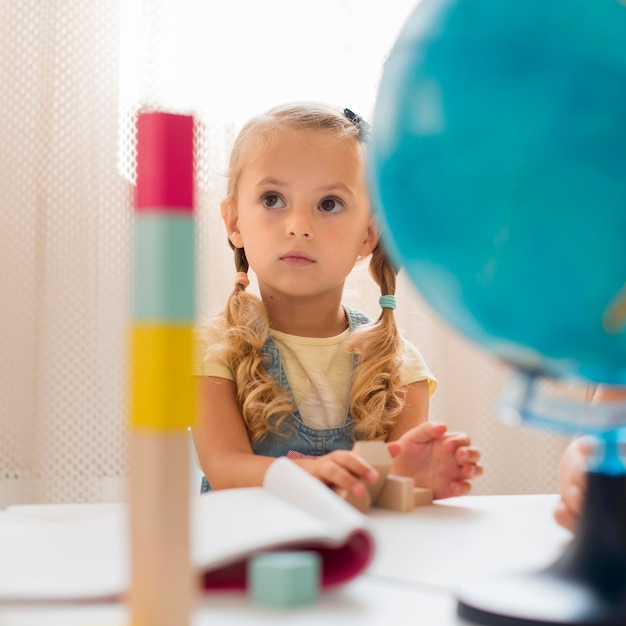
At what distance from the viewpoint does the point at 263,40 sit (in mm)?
1873

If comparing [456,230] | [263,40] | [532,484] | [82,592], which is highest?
[263,40]

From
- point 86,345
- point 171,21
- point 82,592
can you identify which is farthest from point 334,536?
point 171,21

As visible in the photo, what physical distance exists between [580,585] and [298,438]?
78 centimetres

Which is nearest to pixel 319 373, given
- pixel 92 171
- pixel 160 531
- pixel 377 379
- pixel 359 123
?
pixel 377 379

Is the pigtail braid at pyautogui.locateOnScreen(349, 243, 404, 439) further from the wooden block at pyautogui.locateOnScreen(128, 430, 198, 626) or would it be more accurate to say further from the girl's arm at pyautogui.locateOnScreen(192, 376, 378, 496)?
the wooden block at pyautogui.locateOnScreen(128, 430, 198, 626)

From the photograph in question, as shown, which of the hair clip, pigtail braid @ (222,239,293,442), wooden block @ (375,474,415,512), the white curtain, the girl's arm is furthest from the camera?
the white curtain

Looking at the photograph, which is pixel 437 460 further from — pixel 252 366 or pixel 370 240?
pixel 370 240

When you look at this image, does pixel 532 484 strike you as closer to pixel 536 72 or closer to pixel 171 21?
pixel 171 21

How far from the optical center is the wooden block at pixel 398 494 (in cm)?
72

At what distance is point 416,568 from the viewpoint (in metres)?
0.50

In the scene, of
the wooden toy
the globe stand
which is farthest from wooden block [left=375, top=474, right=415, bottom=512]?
the globe stand

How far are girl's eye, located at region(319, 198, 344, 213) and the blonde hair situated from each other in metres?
0.09

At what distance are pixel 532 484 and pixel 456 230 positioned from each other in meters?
1.72

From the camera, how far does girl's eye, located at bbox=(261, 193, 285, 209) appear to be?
47.5 inches
